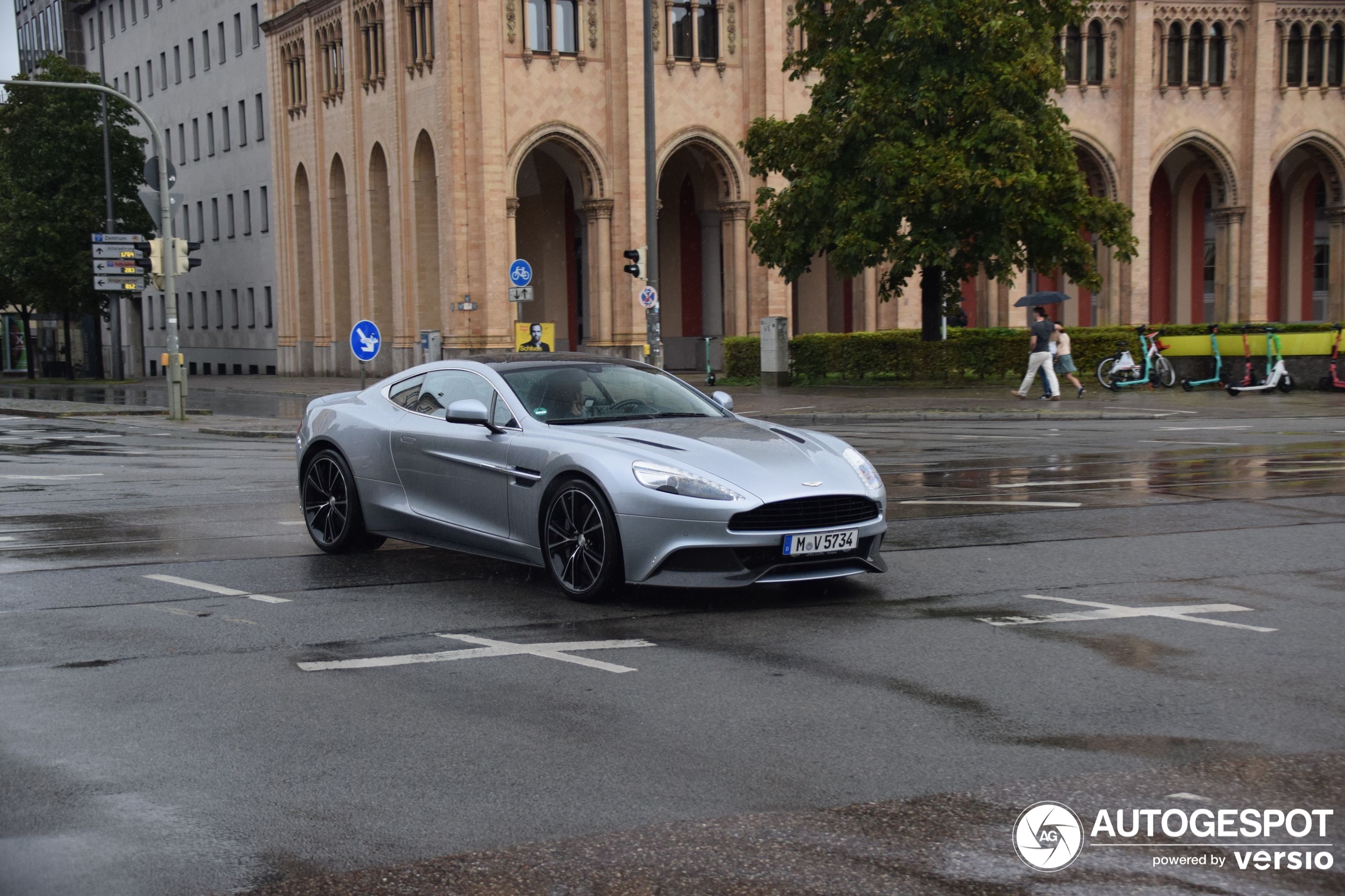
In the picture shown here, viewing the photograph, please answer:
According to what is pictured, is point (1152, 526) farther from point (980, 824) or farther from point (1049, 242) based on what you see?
point (1049, 242)

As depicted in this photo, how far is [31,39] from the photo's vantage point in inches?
3607

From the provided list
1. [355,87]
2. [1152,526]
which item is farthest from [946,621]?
[355,87]

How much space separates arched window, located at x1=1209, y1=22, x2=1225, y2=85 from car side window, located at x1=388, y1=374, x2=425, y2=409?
49.7 metres

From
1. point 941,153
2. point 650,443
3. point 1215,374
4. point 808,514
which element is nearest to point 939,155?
point 941,153

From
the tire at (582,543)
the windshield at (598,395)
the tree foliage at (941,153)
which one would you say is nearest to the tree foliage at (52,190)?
the tree foliage at (941,153)

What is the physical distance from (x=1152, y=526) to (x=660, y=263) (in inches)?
1841

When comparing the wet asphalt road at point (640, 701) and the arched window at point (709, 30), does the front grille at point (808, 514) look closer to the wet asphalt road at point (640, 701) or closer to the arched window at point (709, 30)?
the wet asphalt road at point (640, 701)

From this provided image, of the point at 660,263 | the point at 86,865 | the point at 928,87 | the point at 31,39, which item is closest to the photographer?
the point at 86,865

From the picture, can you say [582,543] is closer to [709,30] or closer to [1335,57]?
[709,30]

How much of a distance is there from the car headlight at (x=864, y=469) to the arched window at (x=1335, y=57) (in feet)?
172

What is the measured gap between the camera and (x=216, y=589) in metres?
9.21

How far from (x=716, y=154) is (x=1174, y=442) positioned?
105ft
